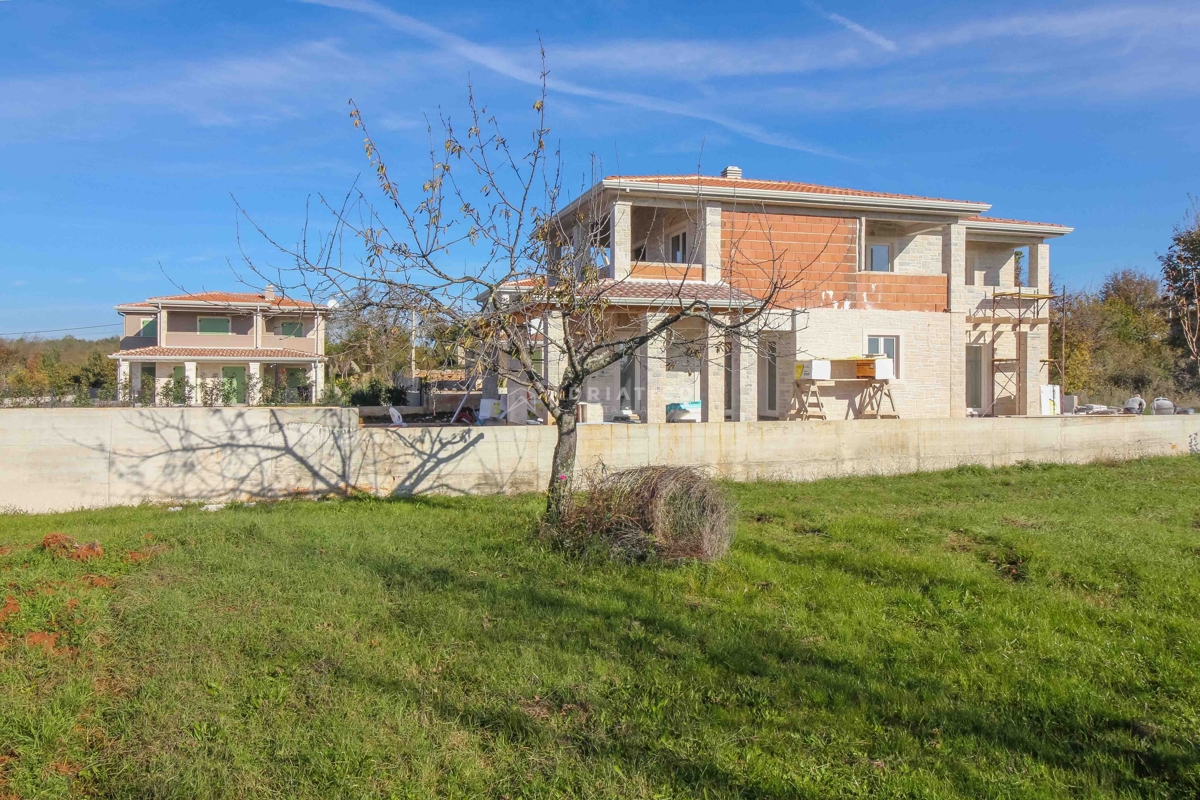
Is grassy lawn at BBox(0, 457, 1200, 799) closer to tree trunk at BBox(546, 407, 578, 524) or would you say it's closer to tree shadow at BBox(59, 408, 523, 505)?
tree trunk at BBox(546, 407, 578, 524)

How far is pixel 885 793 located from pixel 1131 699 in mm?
2136

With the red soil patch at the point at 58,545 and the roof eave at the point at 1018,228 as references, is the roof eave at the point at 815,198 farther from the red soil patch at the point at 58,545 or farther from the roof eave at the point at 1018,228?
the red soil patch at the point at 58,545

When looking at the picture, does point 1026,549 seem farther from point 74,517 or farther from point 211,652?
point 74,517

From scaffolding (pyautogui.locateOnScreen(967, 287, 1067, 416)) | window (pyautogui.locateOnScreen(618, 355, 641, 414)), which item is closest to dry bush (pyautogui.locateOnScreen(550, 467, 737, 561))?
window (pyautogui.locateOnScreen(618, 355, 641, 414))

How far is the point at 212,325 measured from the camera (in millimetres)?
37250

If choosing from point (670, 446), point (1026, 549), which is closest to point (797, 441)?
point (670, 446)

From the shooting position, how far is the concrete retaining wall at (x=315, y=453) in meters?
10.7

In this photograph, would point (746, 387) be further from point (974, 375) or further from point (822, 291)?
point (974, 375)

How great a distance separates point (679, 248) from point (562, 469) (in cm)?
1218

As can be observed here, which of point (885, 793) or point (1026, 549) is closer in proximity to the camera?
point (885, 793)

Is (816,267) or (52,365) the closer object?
(816,267)

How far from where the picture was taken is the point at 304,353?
120 feet

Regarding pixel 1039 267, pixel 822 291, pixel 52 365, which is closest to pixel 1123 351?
pixel 1039 267

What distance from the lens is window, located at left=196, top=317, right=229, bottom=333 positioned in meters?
37.0
